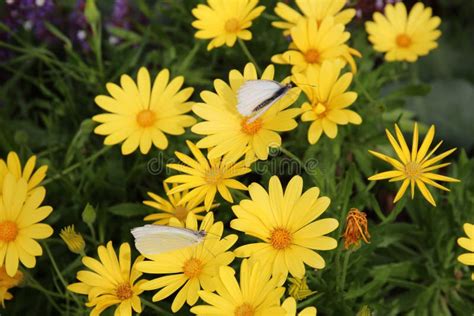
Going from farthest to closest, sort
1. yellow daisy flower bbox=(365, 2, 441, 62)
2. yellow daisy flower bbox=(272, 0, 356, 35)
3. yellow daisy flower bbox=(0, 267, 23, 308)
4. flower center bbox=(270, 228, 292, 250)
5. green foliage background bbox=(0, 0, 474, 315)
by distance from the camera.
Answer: yellow daisy flower bbox=(365, 2, 441, 62)
yellow daisy flower bbox=(272, 0, 356, 35)
green foliage background bbox=(0, 0, 474, 315)
yellow daisy flower bbox=(0, 267, 23, 308)
flower center bbox=(270, 228, 292, 250)

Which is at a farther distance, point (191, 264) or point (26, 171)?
point (26, 171)

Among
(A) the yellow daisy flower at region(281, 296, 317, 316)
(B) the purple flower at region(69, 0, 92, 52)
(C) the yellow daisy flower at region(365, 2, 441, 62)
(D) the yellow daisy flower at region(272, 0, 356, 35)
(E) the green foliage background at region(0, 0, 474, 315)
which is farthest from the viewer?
(B) the purple flower at region(69, 0, 92, 52)

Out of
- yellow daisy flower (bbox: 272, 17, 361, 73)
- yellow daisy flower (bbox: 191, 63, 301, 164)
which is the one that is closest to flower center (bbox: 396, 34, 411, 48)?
yellow daisy flower (bbox: 272, 17, 361, 73)

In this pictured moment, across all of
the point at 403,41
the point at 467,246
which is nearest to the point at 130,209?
the point at 467,246

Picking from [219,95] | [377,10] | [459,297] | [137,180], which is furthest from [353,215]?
[377,10]

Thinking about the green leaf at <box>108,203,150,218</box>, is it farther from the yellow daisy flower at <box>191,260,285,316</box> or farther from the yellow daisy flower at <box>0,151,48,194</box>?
the yellow daisy flower at <box>191,260,285,316</box>

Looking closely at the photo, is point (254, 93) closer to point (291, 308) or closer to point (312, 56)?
point (312, 56)
